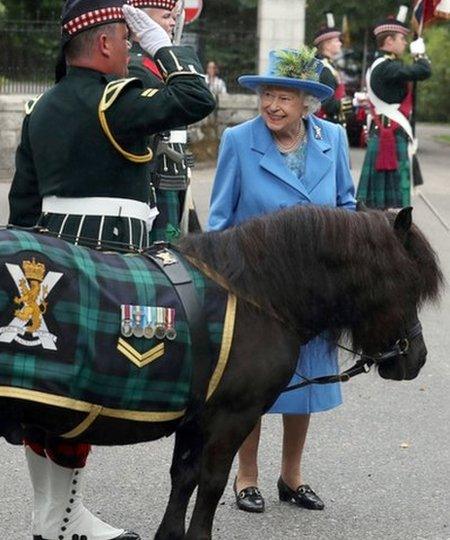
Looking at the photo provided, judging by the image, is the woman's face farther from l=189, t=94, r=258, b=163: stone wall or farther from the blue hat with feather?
l=189, t=94, r=258, b=163: stone wall

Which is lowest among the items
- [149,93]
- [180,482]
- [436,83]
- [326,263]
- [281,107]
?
[436,83]

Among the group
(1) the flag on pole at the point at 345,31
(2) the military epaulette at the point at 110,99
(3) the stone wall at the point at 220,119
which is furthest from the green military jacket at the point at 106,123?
(1) the flag on pole at the point at 345,31

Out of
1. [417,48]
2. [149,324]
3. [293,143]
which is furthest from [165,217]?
[417,48]

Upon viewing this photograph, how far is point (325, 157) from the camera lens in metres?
5.03

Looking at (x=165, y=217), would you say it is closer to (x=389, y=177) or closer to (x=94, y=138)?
(x=94, y=138)

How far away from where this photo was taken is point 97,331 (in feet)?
11.8

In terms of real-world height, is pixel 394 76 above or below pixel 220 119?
above

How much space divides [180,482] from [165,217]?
2.82 metres

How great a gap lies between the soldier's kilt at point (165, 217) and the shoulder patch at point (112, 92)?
249 centimetres

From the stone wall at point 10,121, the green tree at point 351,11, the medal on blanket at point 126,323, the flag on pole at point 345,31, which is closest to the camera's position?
the medal on blanket at point 126,323

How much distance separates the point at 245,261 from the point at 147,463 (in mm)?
2084

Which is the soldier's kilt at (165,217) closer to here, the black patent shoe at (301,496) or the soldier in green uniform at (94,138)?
the black patent shoe at (301,496)

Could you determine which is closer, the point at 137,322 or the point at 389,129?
the point at 137,322

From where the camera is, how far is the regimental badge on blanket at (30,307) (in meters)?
3.50
